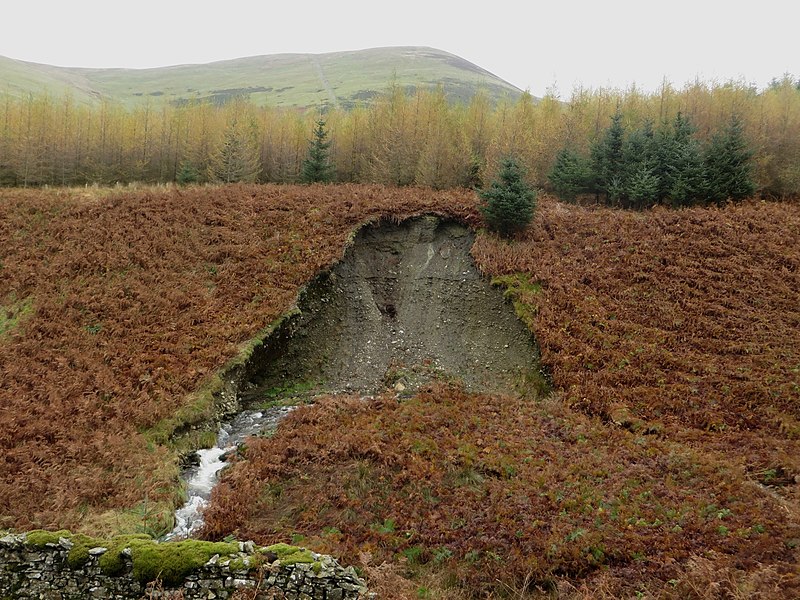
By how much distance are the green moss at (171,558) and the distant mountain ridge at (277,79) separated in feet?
410

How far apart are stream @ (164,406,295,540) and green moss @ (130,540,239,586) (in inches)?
101

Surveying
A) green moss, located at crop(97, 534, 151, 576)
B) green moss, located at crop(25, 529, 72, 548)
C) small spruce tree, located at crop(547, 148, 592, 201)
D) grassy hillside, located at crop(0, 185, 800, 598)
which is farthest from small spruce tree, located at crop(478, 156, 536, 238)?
green moss, located at crop(25, 529, 72, 548)

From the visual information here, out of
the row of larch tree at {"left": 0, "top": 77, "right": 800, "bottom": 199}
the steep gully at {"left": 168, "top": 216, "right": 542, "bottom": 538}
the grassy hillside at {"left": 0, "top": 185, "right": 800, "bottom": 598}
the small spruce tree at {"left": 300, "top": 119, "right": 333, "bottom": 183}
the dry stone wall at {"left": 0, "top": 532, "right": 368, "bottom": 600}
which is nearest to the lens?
the dry stone wall at {"left": 0, "top": 532, "right": 368, "bottom": 600}

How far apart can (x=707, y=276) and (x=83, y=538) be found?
77.6ft

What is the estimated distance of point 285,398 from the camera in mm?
18031

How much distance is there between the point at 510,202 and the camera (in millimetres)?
23453

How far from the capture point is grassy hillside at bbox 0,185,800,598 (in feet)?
31.6

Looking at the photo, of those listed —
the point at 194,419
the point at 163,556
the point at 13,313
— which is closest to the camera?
the point at 163,556

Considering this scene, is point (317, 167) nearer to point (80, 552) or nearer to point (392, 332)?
Result: point (392, 332)

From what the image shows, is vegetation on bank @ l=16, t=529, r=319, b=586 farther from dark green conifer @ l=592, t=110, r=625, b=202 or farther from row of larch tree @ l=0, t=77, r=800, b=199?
dark green conifer @ l=592, t=110, r=625, b=202

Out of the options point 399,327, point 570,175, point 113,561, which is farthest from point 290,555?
point 570,175

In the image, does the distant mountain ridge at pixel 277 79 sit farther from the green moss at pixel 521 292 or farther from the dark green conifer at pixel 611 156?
the green moss at pixel 521 292

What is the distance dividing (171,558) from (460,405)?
10326 millimetres

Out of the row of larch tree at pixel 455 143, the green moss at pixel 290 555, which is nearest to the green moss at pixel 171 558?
the green moss at pixel 290 555
